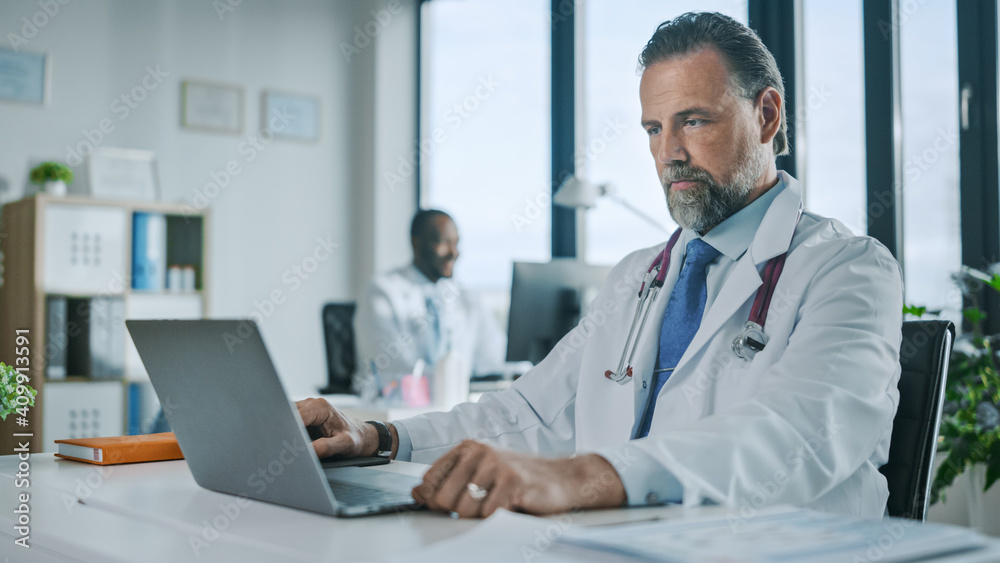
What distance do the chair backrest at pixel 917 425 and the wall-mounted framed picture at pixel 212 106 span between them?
13.7ft

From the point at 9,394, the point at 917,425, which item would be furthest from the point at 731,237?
the point at 9,394

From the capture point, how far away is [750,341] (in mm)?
1284

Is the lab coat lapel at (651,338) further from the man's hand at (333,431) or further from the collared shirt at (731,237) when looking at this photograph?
the man's hand at (333,431)

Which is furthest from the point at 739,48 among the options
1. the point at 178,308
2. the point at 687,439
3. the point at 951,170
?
the point at 178,308

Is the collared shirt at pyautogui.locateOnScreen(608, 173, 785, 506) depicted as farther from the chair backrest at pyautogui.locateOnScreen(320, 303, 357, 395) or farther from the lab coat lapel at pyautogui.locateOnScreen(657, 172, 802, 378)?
the chair backrest at pyautogui.locateOnScreen(320, 303, 357, 395)

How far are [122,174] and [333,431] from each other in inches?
137

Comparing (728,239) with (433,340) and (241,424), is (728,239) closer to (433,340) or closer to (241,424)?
(241,424)

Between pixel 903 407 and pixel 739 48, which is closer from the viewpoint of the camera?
pixel 903 407

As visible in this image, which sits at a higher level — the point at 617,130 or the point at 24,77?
the point at 24,77

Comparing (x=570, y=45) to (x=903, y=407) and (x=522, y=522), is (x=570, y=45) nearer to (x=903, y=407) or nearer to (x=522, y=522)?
(x=903, y=407)

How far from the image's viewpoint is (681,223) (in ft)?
5.15

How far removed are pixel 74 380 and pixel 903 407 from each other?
12.2ft

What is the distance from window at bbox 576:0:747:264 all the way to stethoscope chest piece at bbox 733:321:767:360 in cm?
259

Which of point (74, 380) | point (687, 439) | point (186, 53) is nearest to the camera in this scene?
point (687, 439)
